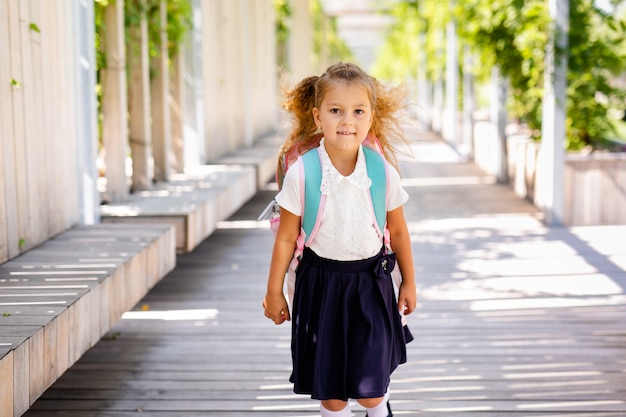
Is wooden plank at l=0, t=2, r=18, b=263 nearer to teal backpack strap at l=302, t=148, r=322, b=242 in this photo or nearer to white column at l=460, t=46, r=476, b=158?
teal backpack strap at l=302, t=148, r=322, b=242

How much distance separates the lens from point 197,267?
21.5 feet

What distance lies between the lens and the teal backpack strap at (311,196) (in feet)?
8.87

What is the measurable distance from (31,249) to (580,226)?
498 cm

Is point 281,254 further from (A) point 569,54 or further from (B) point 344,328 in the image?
(A) point 569,54

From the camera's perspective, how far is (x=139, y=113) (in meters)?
6.56

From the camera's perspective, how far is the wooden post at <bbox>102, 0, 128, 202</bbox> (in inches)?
232

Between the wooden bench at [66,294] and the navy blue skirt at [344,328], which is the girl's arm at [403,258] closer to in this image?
the navy blue skirt at [344,328]

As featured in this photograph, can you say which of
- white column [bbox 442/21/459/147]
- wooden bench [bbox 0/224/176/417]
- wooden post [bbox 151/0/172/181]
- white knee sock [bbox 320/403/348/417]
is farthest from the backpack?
white column [bbox 442/21/459/147]

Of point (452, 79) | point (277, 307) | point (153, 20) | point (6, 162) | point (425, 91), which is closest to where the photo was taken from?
point (277, 307)

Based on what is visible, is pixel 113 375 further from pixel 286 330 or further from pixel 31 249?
pixel 286 330

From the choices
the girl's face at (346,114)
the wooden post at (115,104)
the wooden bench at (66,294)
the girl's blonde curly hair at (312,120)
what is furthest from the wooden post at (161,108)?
the girl's face at (346,114)

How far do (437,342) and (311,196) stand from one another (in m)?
1.98

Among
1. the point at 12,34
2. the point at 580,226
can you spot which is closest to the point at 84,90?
the point at 12,34

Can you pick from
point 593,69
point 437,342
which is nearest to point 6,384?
point 437,342
